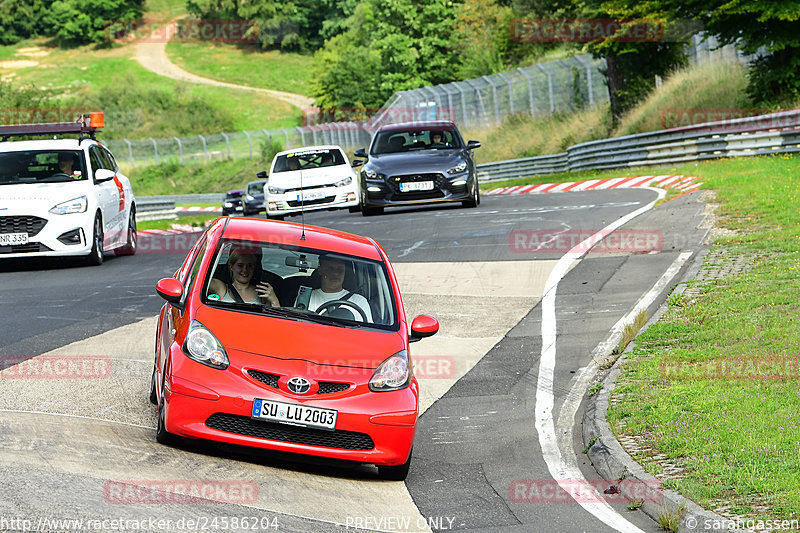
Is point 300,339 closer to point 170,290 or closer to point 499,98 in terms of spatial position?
point 170,290

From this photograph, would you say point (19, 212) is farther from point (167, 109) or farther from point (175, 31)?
point (175, 31)

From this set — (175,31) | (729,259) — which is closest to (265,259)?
(729,259)

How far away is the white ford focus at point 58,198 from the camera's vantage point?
16750mm

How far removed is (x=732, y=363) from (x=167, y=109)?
100 meters

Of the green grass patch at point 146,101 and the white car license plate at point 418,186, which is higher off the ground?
the white car license plate at point 418,186

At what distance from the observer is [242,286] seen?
7.85 meters

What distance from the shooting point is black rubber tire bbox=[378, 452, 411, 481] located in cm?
721

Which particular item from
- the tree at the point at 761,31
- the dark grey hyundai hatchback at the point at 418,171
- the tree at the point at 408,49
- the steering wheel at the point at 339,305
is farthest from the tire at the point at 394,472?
the tree at the point at 408,49

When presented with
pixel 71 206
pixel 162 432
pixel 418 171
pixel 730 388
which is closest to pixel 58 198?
pixel 71 206

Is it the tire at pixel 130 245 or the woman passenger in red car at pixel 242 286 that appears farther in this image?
the tire at pixel 130 245

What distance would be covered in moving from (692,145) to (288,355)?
2482 centimetres

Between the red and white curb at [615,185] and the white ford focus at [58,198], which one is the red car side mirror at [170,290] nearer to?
the white ford focus at [58,198]

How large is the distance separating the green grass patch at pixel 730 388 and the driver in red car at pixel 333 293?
79.0 inches

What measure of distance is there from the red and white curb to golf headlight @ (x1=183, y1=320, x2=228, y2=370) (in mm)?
16802
